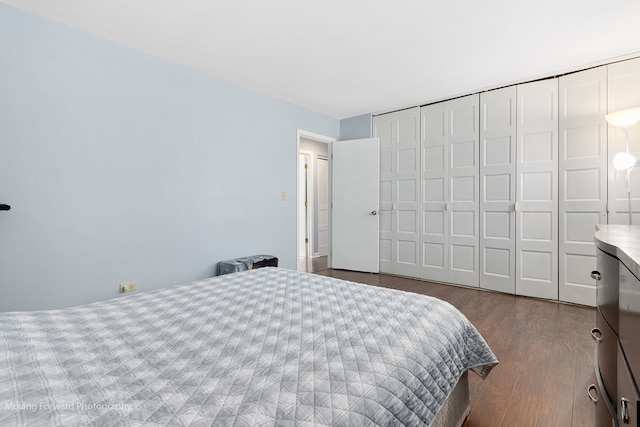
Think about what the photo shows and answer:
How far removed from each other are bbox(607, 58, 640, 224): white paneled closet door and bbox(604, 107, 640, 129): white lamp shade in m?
0.31

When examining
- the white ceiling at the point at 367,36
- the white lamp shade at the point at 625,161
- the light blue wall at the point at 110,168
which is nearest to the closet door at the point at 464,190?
the white ceiling at the point at 367,36

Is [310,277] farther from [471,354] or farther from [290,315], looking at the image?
[471,354]

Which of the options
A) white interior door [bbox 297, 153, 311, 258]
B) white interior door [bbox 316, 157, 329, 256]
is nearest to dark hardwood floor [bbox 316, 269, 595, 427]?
white interior door [bbox 297, 153, 311, 258]

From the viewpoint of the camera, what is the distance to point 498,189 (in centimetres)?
359

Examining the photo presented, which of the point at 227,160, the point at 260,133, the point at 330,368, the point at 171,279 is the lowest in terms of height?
the point at 171,279

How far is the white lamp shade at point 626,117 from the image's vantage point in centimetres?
250

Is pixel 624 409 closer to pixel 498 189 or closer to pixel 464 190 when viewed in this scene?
pixel 498 189

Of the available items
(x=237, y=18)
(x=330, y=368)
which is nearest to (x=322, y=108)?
(x=237, y=18)

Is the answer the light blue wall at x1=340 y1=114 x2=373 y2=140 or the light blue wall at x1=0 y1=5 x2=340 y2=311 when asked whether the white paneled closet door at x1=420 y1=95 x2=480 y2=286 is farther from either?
the light blue wall at x1=0 y1=5 x2=340 y2=311

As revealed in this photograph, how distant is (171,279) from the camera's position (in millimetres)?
2926

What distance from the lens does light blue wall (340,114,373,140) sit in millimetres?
4664

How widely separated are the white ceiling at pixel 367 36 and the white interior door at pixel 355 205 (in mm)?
1294

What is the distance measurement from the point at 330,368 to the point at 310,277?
3.29 feet

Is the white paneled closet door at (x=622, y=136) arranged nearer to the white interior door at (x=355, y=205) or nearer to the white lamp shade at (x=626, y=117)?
the white lamp shade at (x=626, y=117)
